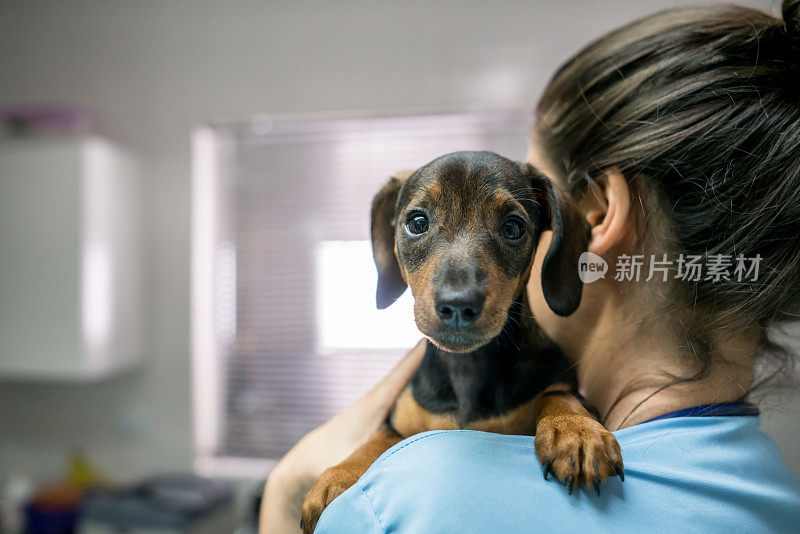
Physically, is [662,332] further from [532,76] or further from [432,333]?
[532,76]

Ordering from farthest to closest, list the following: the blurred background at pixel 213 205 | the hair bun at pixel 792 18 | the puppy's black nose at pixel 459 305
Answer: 1. the blurred background at pixel 213 205
2. the hair bun at pixel 792 18
3. the puppy's black nose at pixel 459 305

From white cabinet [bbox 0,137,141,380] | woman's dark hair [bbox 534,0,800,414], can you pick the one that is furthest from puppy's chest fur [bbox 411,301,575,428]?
white cabinet [bbox 0,137,141,380]

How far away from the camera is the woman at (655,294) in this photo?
37cm

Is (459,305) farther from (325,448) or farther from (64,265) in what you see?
(64,265)

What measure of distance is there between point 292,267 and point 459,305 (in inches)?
13.0

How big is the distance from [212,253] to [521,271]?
1.26 ft

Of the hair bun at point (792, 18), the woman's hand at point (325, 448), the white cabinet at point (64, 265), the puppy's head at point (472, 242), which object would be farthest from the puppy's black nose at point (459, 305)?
the white cabinet at point (64, 265)

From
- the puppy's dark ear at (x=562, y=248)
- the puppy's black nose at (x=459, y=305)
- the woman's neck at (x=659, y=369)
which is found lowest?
the woman's neck at (x=659, y=369)

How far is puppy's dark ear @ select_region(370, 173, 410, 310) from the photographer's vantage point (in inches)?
14.8

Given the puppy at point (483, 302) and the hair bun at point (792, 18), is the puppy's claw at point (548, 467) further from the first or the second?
the hair bun at point (792, 18)

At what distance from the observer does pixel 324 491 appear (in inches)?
15.1

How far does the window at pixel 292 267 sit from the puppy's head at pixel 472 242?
1.4 inches

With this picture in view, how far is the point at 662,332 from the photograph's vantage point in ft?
1.50

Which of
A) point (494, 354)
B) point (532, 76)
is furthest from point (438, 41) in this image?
point (494, 354)
